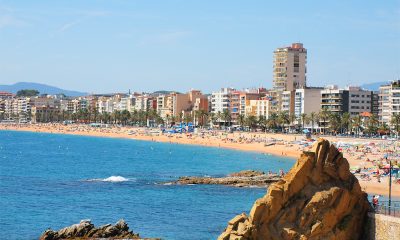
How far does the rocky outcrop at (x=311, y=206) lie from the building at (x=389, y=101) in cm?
9993

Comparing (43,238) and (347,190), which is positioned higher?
(347,190)

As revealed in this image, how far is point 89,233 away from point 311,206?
49.7 feet

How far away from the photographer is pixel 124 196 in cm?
5397

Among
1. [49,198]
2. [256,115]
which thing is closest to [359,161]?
[49,198]

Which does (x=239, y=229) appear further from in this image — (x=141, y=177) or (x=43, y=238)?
(x=141, y=177)

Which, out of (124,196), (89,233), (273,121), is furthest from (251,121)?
(89,233)

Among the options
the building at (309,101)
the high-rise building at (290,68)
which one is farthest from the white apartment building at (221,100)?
the building at (309,101)

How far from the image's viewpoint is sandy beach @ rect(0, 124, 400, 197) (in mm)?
59500

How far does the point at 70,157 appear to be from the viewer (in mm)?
101562

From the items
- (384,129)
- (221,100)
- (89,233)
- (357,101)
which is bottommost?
(89,233)

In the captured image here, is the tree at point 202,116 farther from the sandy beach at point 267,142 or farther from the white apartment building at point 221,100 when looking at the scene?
the sandy beach at point 267,142

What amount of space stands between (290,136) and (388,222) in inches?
3979

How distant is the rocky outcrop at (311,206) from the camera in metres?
23.8

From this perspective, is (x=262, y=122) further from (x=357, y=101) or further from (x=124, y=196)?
(x=124, y=196)
